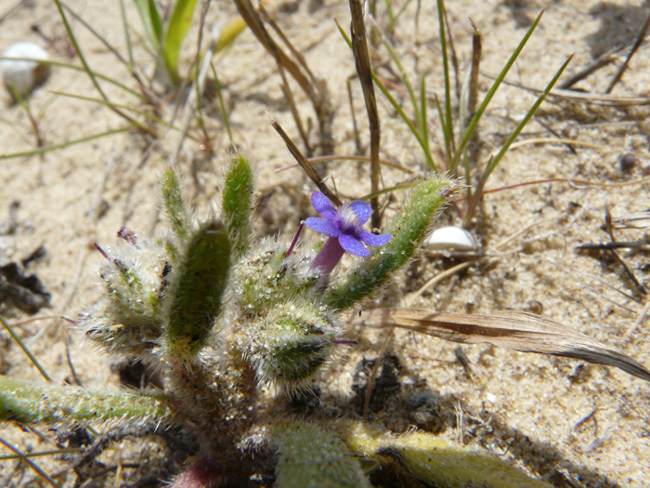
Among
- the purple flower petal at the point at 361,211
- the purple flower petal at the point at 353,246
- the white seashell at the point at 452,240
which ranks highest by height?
the white seashell at the point at 452,240

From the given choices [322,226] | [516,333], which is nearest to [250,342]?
[322,226]

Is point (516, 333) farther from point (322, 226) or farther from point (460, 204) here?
point (460, 204)

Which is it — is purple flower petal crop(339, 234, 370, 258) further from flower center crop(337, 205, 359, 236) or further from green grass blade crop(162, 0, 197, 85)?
green grass blade crop(162, 0, 197, 85)

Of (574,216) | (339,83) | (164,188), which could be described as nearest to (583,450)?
(574,216)

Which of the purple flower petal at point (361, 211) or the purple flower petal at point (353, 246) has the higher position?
the purple flower petal at point (361, 211)

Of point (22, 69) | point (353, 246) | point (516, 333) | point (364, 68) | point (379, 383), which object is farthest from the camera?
point (22, 69)

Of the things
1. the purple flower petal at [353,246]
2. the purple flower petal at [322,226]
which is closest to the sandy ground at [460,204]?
the purple flower petal at [322,226]

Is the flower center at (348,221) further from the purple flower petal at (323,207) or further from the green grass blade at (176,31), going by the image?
the green grass blade at (176,31)
